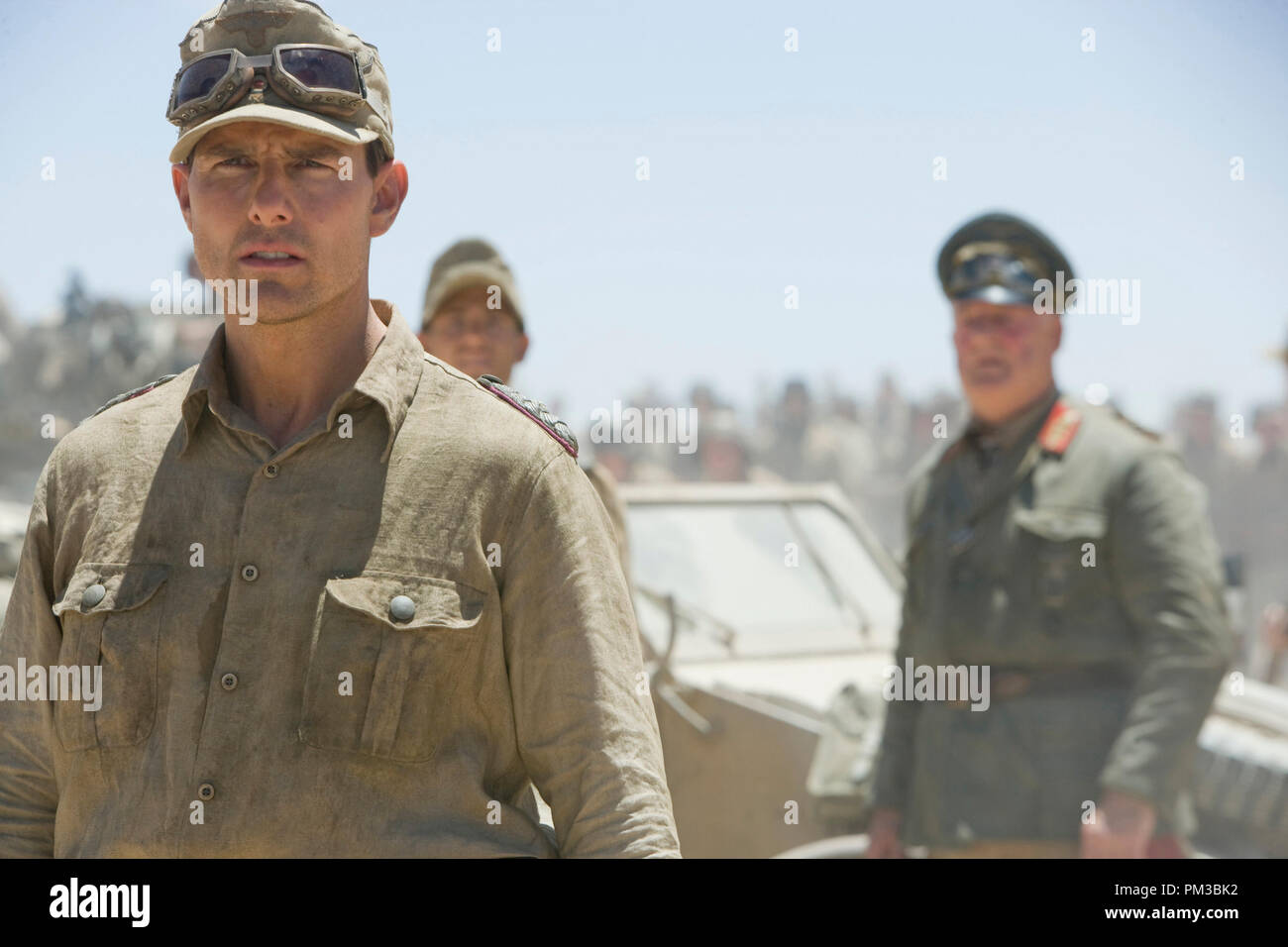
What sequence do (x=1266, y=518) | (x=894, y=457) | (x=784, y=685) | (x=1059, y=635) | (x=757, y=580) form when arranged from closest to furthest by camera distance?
(x=1059, y=635)
(x=784, y=685)
(x=757, y=580)
(x=1266, y=518)
(x=894, y=457)

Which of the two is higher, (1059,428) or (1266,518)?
(1059,428)

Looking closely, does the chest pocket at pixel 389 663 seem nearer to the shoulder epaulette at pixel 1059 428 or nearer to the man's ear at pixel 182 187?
the man's ear at pixel 182 187

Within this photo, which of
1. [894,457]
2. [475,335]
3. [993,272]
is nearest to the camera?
[993,272]

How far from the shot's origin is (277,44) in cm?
198

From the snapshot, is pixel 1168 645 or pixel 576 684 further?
pixel 1168 645

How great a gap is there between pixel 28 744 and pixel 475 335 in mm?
2805

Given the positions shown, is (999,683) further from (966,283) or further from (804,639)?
(804,639)

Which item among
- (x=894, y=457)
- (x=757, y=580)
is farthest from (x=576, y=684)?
(x=894, y=457)

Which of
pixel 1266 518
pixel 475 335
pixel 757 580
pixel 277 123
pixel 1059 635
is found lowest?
pixel 1266 518

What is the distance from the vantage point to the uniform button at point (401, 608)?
1.83 metres

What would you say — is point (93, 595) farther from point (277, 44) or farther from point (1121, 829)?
point (1121, 829)

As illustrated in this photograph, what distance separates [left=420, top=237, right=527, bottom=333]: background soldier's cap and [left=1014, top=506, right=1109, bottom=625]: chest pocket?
1.77m
